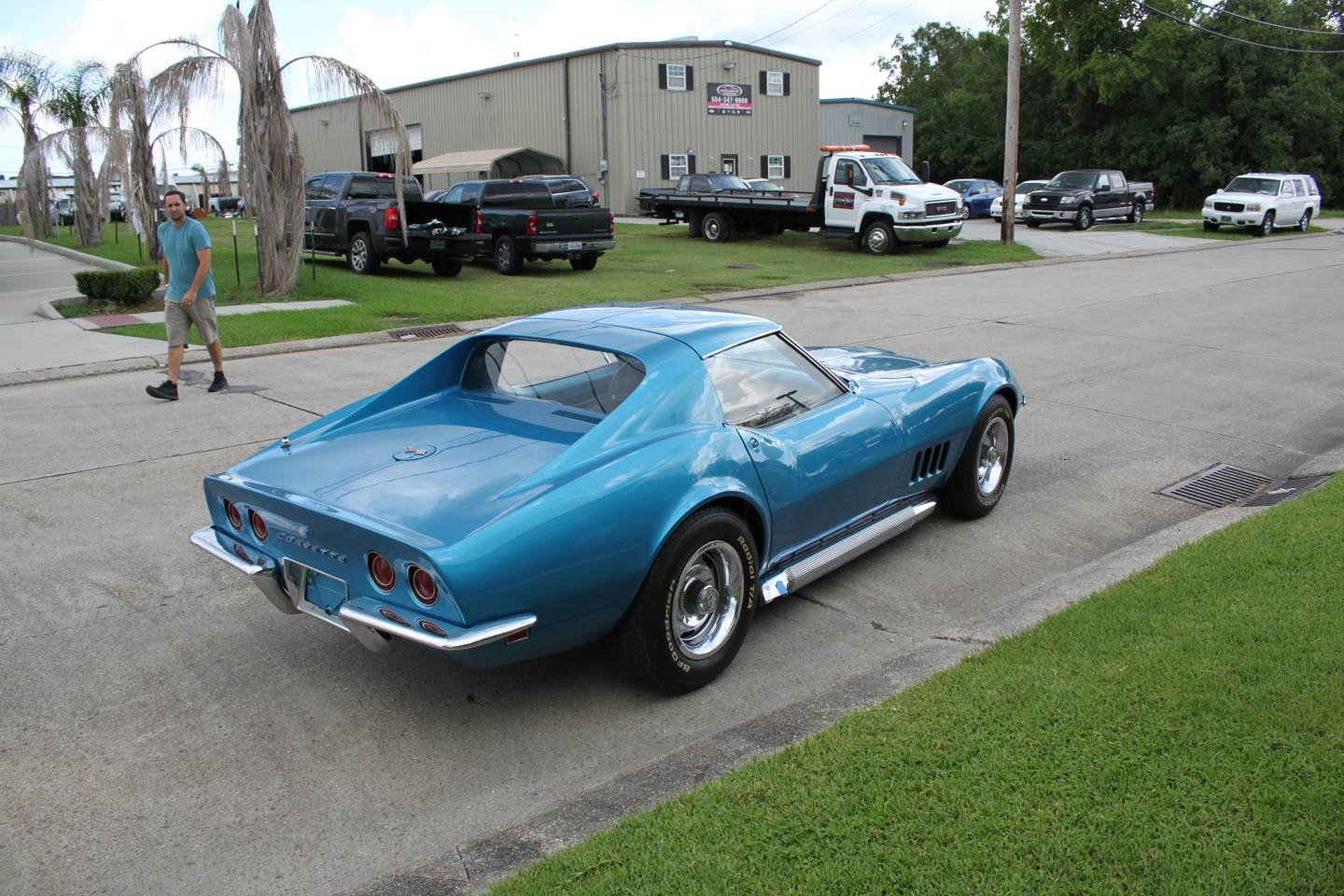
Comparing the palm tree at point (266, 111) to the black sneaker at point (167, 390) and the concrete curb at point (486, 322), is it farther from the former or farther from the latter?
the black sneaker at point (167, 390)

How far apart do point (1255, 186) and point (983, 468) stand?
3219cm

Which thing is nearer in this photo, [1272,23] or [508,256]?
[508,256]

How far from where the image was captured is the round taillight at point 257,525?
4055mm

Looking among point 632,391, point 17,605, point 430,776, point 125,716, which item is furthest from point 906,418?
point 17,605

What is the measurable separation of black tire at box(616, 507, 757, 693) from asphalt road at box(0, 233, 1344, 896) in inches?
6.0

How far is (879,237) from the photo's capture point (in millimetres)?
25297

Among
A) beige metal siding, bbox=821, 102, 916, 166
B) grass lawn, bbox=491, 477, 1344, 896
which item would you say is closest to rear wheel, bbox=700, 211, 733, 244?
grass lawn, bbox=491, 477, 1344, 896

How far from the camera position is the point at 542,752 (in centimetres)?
372

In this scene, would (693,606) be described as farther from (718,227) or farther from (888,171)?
(718,227)

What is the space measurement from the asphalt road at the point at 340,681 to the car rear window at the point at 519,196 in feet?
40.1

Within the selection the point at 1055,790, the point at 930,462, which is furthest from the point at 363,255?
the point at 1055,790

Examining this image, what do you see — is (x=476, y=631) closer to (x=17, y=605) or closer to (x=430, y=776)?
(x=430, y=776)

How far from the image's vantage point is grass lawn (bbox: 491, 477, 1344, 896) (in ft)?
8.94

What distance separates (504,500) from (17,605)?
2.78m
